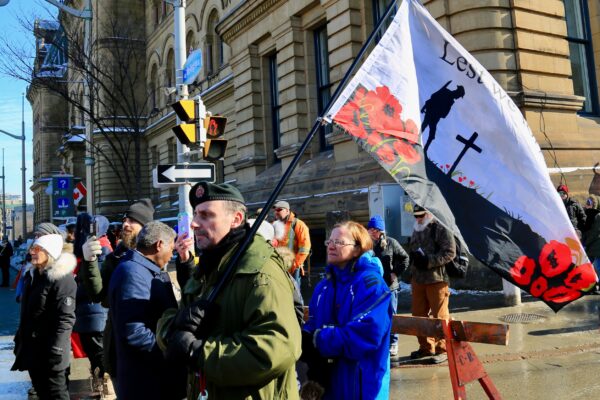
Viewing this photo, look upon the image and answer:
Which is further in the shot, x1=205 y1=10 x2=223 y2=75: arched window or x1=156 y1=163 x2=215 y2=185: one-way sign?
x1=205 y1=10 x2=223 y2=75: arched window

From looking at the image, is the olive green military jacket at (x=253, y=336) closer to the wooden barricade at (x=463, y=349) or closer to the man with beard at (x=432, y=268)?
the wooden barricade at (x=463, y=349)

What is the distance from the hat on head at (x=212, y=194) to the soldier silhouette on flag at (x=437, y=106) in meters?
1.28

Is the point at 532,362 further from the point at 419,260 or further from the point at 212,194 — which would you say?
the point at 212,194

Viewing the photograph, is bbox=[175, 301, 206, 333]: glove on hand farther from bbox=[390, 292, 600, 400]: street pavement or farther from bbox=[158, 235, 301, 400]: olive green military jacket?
bbox=[390, 292, 600, 400]: street pavement

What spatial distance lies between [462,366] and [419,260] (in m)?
2.36

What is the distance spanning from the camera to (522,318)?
8.37 m

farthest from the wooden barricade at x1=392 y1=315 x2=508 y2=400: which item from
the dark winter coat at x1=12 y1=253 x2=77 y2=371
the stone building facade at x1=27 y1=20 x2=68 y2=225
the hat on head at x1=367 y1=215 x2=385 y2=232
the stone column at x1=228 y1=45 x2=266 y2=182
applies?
the stone building facade at x1=27 y1=20 x2=68 y2=225

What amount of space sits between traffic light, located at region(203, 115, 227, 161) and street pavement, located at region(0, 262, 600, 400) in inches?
146

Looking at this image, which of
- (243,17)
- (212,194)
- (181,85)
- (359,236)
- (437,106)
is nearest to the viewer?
(212,194)

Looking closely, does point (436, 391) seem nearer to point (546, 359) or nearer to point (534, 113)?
point (546, 359)

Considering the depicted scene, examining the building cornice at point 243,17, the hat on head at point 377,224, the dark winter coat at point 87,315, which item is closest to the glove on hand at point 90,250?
the dark winter coat at point 87,315

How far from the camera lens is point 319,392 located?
325 cm

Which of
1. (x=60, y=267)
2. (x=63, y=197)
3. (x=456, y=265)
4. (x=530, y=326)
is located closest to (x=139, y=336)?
(x=60, y=267)

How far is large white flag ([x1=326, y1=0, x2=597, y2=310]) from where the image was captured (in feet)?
9.93
